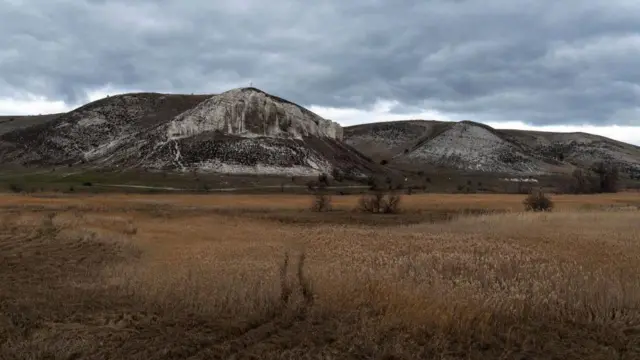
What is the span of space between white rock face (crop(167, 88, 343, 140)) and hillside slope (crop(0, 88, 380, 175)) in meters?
0.29

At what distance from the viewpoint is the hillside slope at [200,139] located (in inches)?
5664

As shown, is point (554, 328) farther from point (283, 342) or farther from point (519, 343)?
point (283, 342)

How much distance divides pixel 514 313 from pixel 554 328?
77cm

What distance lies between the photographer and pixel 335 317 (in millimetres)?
9992

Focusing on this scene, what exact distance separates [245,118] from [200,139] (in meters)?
18.7

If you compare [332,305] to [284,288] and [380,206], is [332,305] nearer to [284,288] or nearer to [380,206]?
[284,288]

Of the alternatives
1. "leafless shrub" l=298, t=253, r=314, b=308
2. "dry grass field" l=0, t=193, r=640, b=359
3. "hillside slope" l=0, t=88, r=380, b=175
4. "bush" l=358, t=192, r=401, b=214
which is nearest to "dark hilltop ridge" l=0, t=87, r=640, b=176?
"hillside slope" l=0, t=88, r=380, b=175

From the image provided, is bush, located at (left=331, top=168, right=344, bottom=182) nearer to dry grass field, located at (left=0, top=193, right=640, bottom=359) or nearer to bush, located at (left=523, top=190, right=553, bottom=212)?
bush, located at (left=523, top=190, right=553, bottom=212)

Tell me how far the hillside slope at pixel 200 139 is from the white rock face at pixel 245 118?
289 millimetres

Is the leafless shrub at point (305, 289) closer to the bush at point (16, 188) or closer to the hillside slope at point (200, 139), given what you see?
the bush at point (16, 188)

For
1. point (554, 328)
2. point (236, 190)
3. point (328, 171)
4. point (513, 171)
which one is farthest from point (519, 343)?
point (513, 171)

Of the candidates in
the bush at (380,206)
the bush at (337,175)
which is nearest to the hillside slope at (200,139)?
the bush at (337,175)

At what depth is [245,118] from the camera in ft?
550

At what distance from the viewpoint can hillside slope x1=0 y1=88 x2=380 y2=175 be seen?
143875mm
